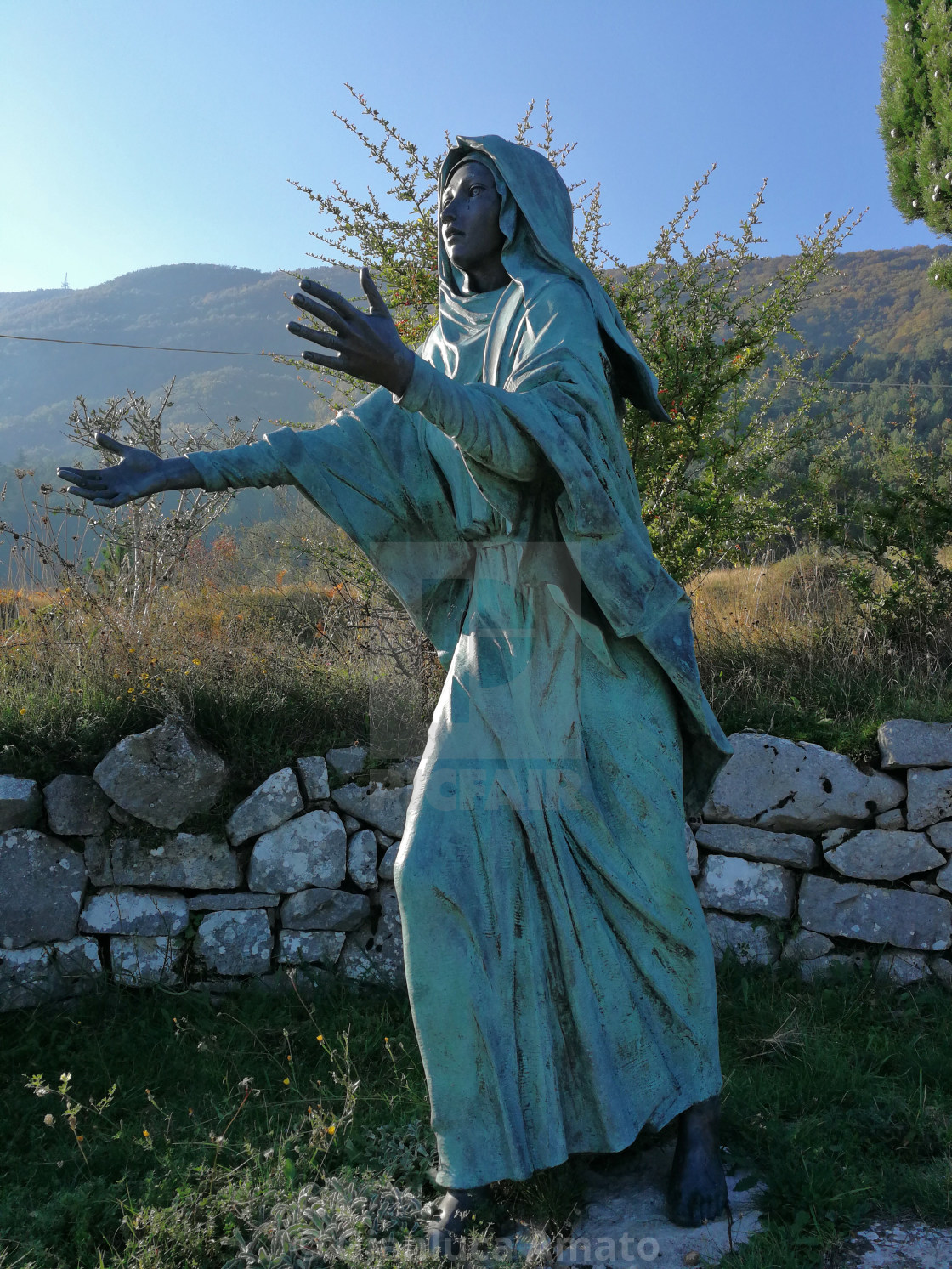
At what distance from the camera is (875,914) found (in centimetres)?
407

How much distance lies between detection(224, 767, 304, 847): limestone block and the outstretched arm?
239 centimetres

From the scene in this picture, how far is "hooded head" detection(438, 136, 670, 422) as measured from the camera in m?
2.30

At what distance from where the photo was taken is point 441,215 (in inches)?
95.4

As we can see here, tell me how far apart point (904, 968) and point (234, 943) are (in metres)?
2.70

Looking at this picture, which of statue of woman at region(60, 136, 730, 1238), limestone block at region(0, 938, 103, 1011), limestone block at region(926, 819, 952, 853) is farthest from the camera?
limestone block at region(926, 819, 952, 853)

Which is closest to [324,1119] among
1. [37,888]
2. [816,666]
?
[37,888]

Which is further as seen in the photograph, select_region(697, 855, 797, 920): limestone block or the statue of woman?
select_region(697, 855, 797, 920): limestone block

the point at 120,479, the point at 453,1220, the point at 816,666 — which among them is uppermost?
the point at 120,479

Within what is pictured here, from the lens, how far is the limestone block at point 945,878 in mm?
4074

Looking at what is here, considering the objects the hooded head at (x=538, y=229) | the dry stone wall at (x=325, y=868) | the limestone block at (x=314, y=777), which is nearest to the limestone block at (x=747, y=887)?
the dry stone wall at (x=325, y=868)

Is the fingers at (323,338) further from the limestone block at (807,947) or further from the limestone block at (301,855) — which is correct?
the limestone block at (807,947)

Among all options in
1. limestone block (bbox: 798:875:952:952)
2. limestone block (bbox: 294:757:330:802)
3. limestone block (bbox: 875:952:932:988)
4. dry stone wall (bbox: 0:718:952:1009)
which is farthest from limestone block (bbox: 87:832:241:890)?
limestone block (bbox: 875:952:932:988)

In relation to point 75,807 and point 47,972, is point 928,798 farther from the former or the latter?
point 47,972

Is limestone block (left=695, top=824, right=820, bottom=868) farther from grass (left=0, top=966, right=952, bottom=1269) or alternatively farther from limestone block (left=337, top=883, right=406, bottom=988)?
limestone block (left=337, top=883, right=406, bottom=988)
